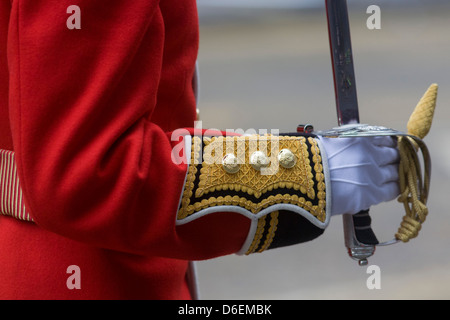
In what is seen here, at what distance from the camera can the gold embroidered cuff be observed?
0.88 m

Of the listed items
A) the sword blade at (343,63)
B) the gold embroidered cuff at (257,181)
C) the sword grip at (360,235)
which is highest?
the sword blade at (343,63)

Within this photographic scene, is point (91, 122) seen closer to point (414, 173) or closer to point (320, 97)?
point (414, 173)

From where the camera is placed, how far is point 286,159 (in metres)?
0.91

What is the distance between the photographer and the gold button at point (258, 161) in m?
0.90

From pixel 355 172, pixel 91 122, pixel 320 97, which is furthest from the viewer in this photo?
pixel 320 97

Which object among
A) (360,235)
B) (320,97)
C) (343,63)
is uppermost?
(320,97)

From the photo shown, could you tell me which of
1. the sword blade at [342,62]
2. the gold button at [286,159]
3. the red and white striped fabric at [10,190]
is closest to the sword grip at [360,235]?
the sword blade at [342,62]

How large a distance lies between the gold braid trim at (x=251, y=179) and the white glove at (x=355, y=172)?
0.02 m

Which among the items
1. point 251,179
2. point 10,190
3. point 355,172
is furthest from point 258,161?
point 10,190

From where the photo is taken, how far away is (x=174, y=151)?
88cm

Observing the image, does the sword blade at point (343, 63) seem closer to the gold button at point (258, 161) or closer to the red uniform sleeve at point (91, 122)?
the gold button at point (258, 161)

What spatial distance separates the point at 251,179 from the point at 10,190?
1.08ft

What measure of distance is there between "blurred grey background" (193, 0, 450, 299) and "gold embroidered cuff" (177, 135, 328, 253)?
1829mm
